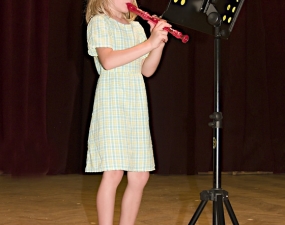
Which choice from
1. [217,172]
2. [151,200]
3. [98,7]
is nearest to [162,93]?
[151,200]

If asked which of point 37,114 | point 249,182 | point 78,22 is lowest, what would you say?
point 249,182

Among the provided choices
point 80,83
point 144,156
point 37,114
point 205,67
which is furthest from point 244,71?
point 144,156

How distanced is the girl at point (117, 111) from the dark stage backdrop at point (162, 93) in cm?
203

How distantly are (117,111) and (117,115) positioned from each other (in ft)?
0.04

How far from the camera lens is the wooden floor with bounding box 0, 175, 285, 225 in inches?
93.3

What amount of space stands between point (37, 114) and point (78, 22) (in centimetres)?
73

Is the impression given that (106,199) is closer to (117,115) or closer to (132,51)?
(117,115)

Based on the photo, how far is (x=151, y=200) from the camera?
9.43 ft

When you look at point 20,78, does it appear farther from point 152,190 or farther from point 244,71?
point 244,71

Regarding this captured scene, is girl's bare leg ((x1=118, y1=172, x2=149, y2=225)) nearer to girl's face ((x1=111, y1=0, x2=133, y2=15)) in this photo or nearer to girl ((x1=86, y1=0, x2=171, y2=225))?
girl ((x1=86, y1=0, x2=171, y2=225))

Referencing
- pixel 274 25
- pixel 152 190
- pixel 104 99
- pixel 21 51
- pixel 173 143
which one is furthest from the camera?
pixel 274 25

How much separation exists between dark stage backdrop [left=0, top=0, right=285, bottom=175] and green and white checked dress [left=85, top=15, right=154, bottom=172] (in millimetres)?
2063

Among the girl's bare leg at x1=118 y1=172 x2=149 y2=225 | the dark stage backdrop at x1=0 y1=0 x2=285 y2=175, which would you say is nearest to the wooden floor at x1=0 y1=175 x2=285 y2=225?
the dark stage backdrop at x1=0 y1=0 x2=285 y2=175

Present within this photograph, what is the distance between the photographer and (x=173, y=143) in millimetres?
4074
